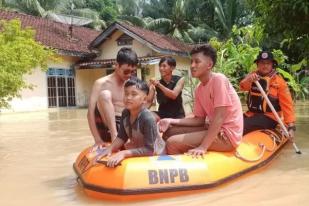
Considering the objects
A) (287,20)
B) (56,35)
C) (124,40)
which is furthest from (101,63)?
(287,20)

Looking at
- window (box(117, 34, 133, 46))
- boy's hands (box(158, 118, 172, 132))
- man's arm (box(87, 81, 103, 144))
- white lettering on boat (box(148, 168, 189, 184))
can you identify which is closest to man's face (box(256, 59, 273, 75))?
boy's hands (box(158, 118, 172, 132))

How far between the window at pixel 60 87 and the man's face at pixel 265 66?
14.4 m

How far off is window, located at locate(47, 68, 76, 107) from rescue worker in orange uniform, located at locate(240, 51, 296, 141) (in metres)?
14.4

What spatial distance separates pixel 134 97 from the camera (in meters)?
4.29

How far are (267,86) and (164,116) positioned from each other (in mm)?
1442

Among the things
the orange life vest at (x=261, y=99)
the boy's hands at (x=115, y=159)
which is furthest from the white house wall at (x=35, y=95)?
the boy's hands at (x=115, y=159)

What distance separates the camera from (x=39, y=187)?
494cm

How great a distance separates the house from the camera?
19.3 meters

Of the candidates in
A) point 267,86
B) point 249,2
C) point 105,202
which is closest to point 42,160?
point 105,202

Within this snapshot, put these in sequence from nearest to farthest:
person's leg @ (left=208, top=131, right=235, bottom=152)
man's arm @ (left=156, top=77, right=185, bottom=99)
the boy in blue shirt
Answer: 1. the boy in blue shirt
2. person's leg @ (left=208, top=131, right=235, bottom=152)
3. man's arm @ (left=156, top=77, right=185, bottom=99)

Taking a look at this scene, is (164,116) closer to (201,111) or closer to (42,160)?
(201,111)

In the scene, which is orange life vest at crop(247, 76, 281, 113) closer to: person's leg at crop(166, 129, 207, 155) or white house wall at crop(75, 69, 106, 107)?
person's leg at crop(166, 129, 207, 155)

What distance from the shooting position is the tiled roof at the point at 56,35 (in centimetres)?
1962

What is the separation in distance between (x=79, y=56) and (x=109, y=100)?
1628cm
